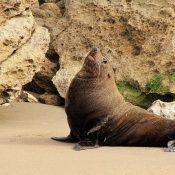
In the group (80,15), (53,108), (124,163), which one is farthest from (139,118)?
(80,15)

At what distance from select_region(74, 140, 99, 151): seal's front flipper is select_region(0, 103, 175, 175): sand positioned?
0.08 metres

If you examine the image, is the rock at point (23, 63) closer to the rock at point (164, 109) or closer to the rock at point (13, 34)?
the rock at point (13, 34)

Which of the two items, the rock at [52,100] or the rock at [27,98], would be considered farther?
the rock at [52,100]

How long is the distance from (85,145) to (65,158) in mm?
882

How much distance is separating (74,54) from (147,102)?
5.81 feet

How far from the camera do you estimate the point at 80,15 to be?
11.3 metres

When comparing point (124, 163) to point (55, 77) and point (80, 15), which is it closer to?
point (55, 77)

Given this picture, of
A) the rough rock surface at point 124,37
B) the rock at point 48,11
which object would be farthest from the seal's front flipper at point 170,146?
the rock at point 48,11

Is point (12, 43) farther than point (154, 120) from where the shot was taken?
Yes

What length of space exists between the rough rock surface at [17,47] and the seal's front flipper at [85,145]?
2647 millimetres

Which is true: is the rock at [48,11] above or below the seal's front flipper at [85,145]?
above

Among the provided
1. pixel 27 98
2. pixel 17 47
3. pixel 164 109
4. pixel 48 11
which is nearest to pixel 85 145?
pixel 17 47

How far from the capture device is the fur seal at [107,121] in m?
6.23

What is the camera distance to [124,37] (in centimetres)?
1112
